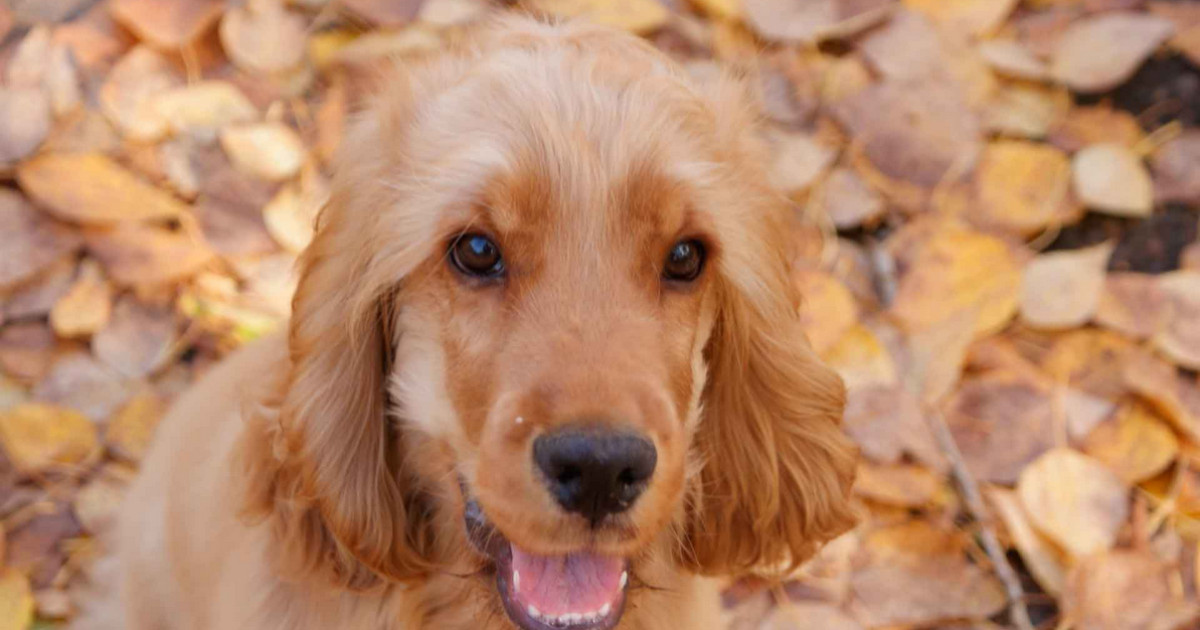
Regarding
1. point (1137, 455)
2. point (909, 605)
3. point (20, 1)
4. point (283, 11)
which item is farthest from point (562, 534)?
point (20, 1)

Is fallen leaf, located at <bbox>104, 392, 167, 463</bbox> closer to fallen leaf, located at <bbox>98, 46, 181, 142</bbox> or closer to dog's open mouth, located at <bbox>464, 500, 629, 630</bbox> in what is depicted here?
fallen leaf, located at <bbox>98, 46, 181, 142</bbox>

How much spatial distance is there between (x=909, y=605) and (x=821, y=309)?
2.50ft

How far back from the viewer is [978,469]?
119 inches

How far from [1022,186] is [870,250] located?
46 cm

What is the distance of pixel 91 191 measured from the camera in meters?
3.16

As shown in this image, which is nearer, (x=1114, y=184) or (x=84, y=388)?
(x=84, y=388)

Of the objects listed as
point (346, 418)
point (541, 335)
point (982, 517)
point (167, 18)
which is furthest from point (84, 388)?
point (982, 517)

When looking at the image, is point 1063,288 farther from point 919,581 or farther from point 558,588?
point 558,588

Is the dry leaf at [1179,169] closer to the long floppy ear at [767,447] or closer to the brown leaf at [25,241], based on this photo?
the long floppy ear at [767,447]

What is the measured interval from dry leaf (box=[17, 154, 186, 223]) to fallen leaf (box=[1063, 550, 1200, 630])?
2337 mm

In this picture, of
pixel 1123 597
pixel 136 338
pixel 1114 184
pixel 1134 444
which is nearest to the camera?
pixel 1123 597

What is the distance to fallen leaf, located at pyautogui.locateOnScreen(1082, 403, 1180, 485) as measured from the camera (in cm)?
296

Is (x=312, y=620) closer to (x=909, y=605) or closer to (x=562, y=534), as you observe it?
(x=562, y=534)

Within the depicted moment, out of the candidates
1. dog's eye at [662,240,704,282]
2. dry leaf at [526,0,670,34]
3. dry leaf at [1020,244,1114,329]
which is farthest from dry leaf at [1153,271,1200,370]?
dog's eye at [662,240,704,282]
